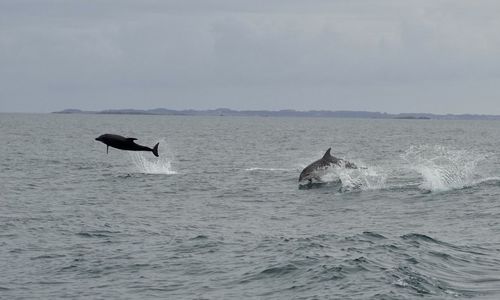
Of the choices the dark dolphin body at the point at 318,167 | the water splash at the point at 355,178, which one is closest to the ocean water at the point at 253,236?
the water splash at the point at 355,178

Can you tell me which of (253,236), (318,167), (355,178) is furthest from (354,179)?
(253,236)

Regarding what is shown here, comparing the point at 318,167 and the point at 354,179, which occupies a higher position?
the point at 318,167

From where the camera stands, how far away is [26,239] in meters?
21.6

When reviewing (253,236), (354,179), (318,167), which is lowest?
(253,236)

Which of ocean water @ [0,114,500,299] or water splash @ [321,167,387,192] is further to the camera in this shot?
water splash @ [321,167,387,192]

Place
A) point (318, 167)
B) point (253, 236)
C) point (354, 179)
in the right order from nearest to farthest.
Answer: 1. point (253, 236)
2. point (354, 179)
3. point (318, 167)

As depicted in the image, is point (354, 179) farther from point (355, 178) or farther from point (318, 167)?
point (318, 167)

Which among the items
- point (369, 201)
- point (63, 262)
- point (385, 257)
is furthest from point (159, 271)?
point (369, 201)

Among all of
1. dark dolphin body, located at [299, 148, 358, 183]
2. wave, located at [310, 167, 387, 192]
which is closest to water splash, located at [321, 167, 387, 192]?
wave, located at [310, 167, 387, 192]

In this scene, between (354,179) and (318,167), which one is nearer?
(354,179)

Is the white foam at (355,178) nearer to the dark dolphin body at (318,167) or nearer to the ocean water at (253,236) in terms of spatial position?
the ocean water at (253,236)

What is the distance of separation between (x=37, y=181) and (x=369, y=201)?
15839mm

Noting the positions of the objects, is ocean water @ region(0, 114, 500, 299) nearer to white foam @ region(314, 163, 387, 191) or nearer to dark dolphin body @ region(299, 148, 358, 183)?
white foam @ region(314, 163, 387, 191)

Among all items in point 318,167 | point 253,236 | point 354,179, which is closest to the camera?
point 253,236
